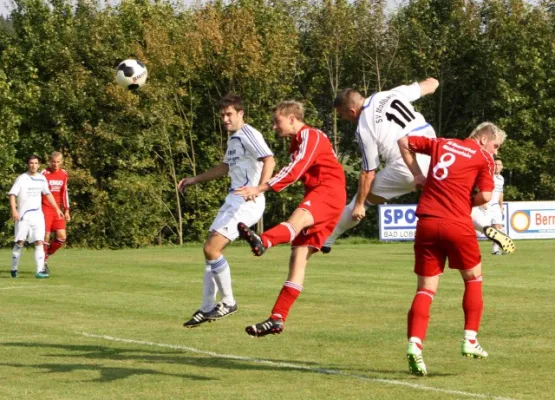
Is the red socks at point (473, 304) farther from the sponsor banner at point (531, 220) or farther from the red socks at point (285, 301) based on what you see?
the sponsor banner at point (531, 220)

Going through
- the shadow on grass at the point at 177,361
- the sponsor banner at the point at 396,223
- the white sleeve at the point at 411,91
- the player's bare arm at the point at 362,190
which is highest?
the white sleeve at the point at 411,91

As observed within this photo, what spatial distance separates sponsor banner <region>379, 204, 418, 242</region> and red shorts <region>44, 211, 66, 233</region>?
15.6m

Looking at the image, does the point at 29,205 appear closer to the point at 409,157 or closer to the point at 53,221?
the point at 53,221

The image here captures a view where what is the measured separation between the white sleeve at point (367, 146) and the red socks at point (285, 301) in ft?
5.22

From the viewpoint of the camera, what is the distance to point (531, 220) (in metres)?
35.9

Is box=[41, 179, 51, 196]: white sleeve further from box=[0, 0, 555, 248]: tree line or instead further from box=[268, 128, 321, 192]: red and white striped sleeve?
box=[0, 0, 555, 248]: tree line

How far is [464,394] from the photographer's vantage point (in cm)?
782

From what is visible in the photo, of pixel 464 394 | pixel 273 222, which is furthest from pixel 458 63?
pixel 464 394

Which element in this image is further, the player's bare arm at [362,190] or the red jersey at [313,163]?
the player's bare arm at [362,190]

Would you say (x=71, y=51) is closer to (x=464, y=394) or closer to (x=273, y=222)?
(x=273, y=222)

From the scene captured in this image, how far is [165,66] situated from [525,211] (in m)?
16.2

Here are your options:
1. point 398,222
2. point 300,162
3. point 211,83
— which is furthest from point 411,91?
point 211,83

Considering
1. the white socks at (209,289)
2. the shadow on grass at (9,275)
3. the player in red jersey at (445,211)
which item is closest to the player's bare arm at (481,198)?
the player in red jersey at (445,211)

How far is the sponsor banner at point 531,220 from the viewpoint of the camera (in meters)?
35.7
